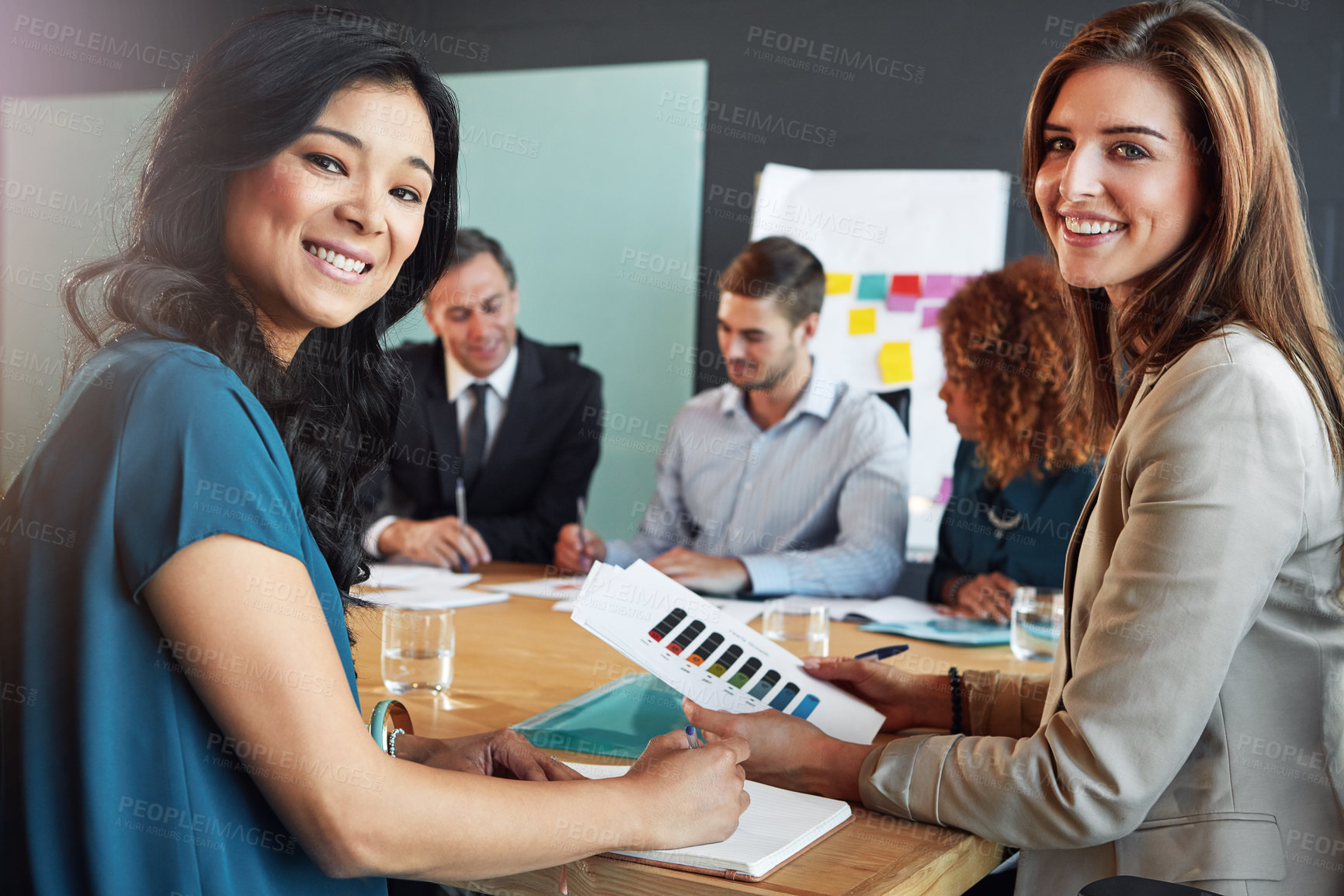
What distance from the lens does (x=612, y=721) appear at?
4.89 ft

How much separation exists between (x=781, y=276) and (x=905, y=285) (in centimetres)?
76

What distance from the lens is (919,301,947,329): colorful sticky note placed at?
3.79m

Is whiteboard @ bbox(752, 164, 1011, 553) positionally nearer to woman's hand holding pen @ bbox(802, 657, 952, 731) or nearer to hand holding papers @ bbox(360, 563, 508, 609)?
hand holding papers @ bbox(360, 563, 508, 609)

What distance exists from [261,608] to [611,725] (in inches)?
28.8

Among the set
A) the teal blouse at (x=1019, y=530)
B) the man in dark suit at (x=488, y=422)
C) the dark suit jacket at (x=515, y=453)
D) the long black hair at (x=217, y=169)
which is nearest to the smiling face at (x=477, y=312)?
the man in dark suit at (x=488, y=422)

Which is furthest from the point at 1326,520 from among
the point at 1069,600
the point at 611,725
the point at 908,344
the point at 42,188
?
the point at 42,188

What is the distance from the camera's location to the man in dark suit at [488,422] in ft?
12.1

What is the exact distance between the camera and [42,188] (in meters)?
5.02

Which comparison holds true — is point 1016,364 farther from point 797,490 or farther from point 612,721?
point 612,721

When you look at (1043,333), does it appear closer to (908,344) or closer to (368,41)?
(908,344)

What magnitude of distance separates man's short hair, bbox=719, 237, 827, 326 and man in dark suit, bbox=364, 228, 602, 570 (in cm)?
85

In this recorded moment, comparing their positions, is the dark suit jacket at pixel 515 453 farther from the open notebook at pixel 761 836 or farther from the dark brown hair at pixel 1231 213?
the dark brown hair at pixel 1231 213

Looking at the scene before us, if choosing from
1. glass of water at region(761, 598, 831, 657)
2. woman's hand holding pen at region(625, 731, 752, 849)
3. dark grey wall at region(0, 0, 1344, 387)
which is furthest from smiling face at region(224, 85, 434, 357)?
dark grey wall at region(0, 0, 1344, 387)

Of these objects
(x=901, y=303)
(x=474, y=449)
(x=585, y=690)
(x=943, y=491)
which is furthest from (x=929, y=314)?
(x=585, y=690)
